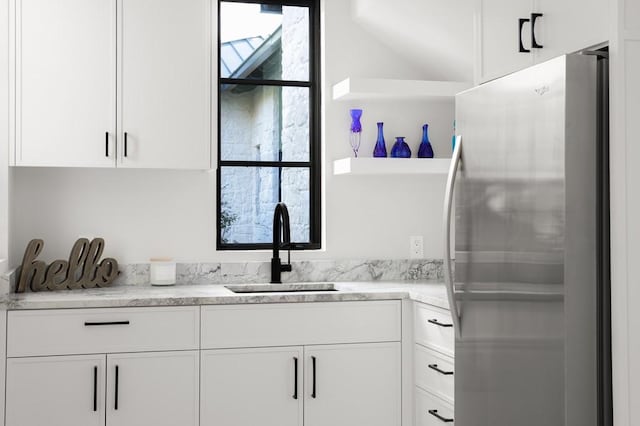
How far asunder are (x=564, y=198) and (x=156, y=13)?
213 centimetres

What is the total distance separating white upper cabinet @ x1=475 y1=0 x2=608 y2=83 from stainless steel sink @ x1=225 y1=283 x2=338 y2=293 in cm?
142

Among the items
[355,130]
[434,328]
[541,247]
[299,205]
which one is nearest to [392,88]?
[355,130]

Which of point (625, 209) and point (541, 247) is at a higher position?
point (625, 209)

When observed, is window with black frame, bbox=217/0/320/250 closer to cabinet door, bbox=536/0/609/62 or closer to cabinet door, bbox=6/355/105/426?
cabinet door, bbox=6/355/105/426

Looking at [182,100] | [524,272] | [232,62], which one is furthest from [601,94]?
[232,62]

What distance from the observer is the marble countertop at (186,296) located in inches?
122

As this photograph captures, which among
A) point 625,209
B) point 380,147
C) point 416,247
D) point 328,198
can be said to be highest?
point 380,147

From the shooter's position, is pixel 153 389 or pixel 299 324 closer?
pixel 153 389

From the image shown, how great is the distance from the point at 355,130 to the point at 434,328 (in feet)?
3.80

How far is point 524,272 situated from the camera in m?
2.22

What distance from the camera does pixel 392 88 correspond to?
3.79 meters

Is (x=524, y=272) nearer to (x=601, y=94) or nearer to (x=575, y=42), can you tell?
(x=601, y=94)

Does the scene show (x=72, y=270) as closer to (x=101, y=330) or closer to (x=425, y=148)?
(x=101, y=330)

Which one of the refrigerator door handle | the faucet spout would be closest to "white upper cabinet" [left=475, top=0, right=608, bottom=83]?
the refrigerator door handle
